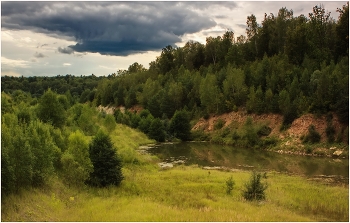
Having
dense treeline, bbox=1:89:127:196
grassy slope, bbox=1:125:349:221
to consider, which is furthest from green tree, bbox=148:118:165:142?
grassy slope, bbox=1:125:349:221

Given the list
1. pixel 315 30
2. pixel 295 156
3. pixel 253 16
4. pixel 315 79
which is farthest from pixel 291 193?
pixel 253 16

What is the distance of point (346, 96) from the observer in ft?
214

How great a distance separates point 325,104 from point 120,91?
8961cm

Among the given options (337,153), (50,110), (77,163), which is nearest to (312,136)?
(337,153)

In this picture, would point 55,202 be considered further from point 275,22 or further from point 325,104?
point 275,22

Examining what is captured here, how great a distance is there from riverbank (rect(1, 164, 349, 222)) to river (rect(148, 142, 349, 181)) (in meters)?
11.9

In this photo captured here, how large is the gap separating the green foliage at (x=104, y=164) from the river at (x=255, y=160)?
22.3 meters

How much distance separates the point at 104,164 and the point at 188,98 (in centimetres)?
7845

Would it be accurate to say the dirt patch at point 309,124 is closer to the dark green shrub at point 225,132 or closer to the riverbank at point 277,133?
the riverbank at point 277,133

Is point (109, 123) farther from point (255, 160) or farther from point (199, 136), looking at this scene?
point (255, 160)

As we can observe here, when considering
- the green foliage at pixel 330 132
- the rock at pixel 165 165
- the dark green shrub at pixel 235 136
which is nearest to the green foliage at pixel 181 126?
the dark green shrub at pixel 235 136

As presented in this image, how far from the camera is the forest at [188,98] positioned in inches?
1256

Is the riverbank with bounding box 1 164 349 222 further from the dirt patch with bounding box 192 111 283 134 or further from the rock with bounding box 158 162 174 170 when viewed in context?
the dirt patch with bounding box 192 111 283 134

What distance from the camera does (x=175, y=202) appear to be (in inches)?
1089
